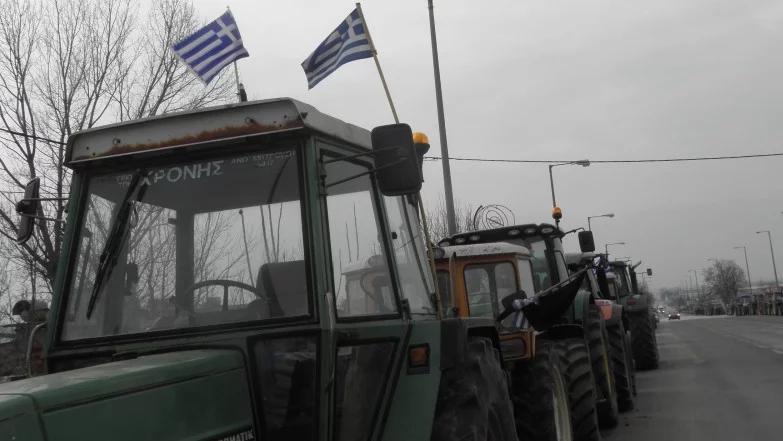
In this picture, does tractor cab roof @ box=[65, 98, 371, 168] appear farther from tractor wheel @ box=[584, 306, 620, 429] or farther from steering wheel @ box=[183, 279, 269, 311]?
tractor wheel @ box=[584, 306, 620, 429]

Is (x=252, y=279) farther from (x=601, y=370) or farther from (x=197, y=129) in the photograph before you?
(x=601, y=370)

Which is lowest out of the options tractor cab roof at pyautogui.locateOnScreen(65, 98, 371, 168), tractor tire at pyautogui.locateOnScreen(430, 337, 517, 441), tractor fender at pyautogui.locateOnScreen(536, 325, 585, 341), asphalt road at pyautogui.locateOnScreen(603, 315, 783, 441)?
asphalt road at pyautogui.locateOnScreen(603, 315, 783, 441)

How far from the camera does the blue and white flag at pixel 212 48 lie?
6.64m

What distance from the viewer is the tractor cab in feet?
10.6

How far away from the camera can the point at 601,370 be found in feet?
29.6

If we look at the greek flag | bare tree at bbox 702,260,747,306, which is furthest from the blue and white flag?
bare tree at bbox 702,260,747,306

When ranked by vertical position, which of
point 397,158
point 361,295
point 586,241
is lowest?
point 361,295

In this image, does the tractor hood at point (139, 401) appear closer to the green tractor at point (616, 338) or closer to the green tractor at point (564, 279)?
the green tractor at point (564, 279)

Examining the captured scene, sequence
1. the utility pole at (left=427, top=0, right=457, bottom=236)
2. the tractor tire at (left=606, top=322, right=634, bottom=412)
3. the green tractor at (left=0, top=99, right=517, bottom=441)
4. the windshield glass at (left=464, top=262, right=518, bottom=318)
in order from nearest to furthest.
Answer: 1. the green tractor at (left=0, top=99, right=517, bottom=441)
2. the windshield glass at (left=464, top=262, right=518, bottom=318)
3. the tractor tire at (left=606, top=322, right=634, bottom=412)
4. the utility pole at (left=427, top=0, right=457, bottom=236)

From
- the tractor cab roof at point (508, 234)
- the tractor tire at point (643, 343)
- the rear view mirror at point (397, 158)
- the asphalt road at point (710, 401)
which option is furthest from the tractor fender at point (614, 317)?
the rear view mirror at point (397, 158)

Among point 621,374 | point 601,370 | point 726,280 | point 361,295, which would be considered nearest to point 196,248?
point 361,295

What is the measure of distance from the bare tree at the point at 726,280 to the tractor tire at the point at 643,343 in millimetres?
95444

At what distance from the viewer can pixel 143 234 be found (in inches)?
138

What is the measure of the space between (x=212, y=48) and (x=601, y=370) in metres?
5.67
